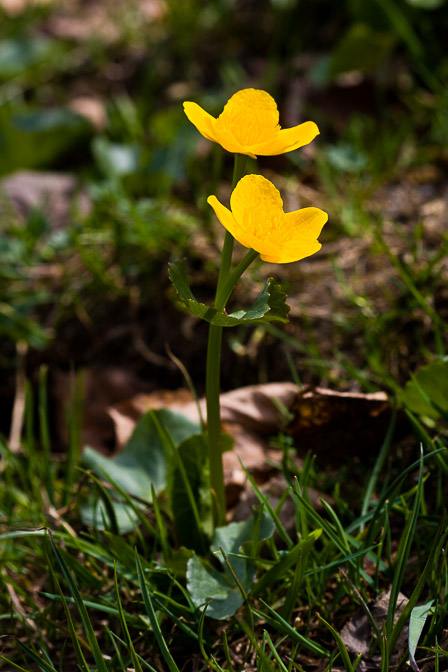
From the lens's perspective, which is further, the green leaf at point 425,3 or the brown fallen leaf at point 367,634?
the green leaf at point 425,3

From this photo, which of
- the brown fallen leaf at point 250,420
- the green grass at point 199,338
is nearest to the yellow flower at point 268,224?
the green grass at point 199,338

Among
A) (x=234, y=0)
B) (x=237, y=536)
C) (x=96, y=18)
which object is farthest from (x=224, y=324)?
(x=96, y=18)

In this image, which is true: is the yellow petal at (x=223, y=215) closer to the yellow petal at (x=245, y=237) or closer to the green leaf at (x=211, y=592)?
the yellow petal at (x=245, y=237)

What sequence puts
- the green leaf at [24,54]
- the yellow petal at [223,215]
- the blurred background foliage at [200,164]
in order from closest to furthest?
1. the yellow petal at [223,215]
2. the blurred background foliage at [200,164]
3. the green leaf at [24,54]

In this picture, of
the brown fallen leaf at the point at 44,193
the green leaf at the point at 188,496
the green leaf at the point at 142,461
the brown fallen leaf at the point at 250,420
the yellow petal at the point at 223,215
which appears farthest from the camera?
the brown fallen leaf at the point at 44,193

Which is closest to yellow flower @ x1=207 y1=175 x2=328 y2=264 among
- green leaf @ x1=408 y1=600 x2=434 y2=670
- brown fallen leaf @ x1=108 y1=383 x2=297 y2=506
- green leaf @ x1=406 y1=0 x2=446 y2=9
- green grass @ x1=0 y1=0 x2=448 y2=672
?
green grass @ x1=0 y1=0 x2=448 y2=672

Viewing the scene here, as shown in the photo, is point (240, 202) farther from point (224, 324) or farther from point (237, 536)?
point (237, 536)

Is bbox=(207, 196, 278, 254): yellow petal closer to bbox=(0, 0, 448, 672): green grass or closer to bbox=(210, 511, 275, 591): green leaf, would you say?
bbox=(0, 0, 448, 672): green grass

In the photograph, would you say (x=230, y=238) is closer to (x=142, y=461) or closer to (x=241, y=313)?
(x=241, y=313)
